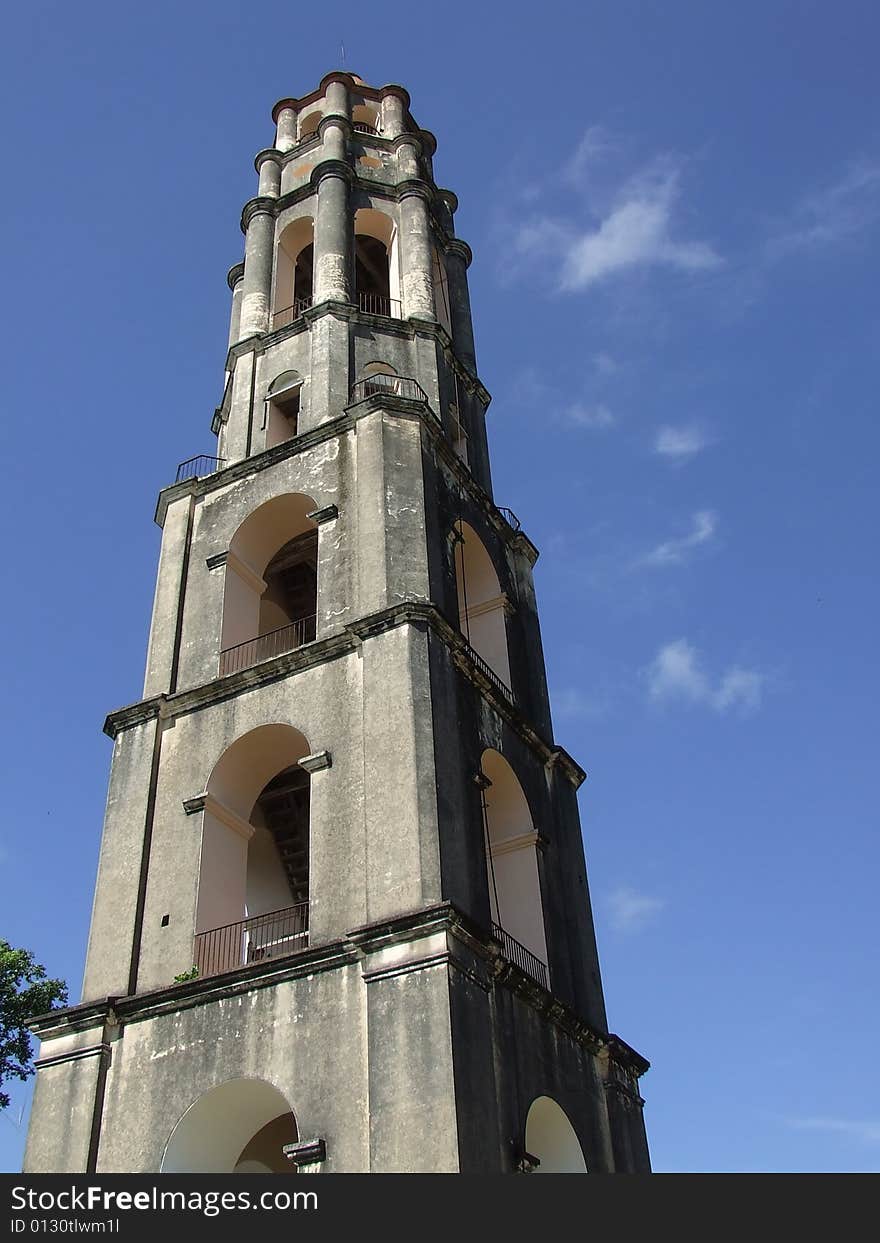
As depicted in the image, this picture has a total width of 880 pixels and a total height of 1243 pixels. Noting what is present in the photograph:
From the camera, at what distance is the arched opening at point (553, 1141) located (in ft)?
51.9

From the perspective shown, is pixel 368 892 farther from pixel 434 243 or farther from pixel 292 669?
pixel 434 243

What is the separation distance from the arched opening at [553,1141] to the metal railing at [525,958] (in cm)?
172

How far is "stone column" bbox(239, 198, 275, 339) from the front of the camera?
1014 inches

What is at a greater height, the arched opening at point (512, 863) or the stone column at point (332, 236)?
the stone column at point (332, 236)

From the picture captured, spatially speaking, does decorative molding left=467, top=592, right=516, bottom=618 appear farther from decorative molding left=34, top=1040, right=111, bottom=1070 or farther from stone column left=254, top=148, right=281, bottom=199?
stone column left=254, top=148, right=281, bottom=199

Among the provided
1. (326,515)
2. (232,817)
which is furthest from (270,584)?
(232,817)

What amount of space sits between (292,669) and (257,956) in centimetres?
383

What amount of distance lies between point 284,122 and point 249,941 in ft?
68.3

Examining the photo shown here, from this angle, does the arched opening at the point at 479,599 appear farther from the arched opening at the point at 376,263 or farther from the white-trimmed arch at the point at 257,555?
the arched opening at the point at 376,263

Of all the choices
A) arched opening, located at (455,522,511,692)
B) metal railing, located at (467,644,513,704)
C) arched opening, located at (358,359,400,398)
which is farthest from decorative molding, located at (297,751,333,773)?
arched opening, located at (358,359,400,398)

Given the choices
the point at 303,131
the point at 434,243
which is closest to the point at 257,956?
the point at 434,243

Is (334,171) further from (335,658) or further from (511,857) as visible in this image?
(511,857)

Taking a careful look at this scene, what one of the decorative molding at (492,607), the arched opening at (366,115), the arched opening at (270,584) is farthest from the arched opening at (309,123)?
the decorative molding at (492,607)

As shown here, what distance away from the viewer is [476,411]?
85.5ft
